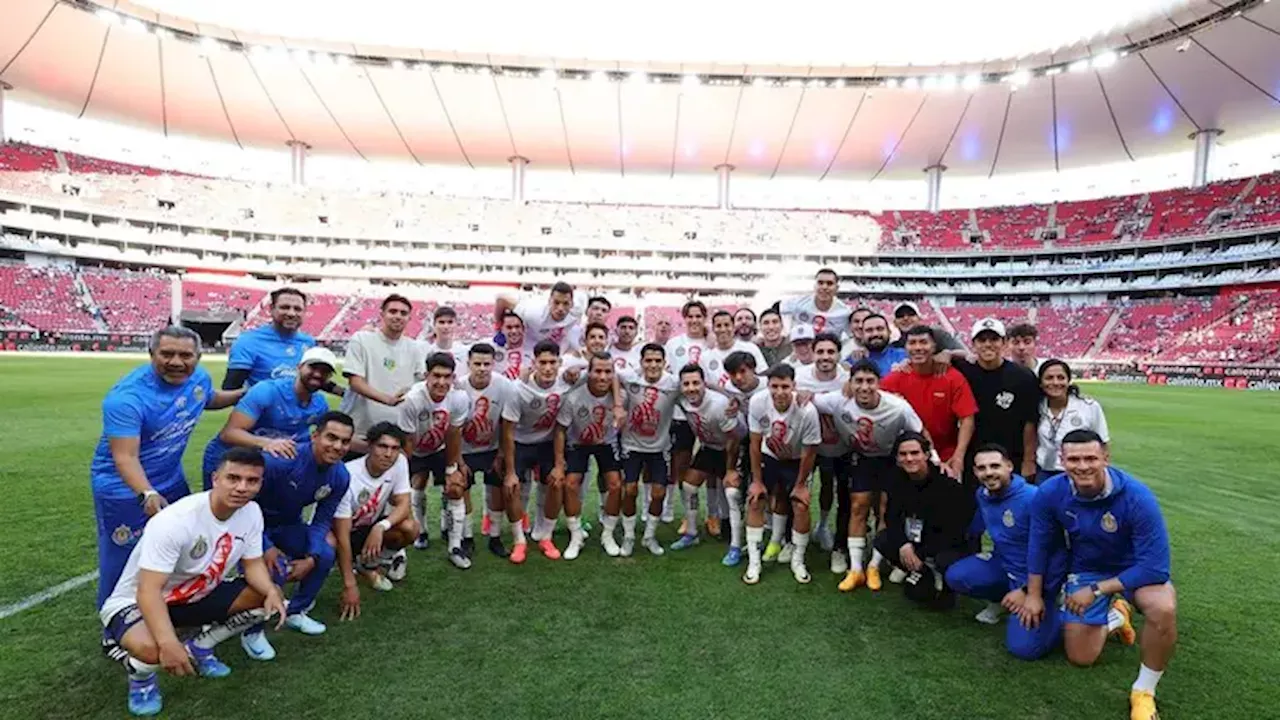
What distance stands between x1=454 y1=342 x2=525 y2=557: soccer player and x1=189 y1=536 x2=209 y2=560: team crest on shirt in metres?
2.32

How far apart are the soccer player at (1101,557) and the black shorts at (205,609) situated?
171 inches

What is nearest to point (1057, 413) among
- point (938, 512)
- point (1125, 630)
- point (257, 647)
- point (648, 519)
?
point (938, 512)

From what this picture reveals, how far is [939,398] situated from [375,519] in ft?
14.2

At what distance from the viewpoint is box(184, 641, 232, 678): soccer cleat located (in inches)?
134

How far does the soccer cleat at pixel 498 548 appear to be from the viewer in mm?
5539

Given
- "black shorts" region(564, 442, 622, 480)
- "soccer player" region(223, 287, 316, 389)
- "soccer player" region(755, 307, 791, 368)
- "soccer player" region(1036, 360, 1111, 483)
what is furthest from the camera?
"soccer player" region(755, 307, 791, 368)

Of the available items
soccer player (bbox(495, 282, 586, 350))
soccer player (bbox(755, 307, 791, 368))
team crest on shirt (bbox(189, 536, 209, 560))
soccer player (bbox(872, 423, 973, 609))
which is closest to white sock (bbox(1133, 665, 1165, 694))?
soccer player (bbox(872, 423, 973, 609))

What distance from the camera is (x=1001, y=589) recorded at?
4219 millimetres

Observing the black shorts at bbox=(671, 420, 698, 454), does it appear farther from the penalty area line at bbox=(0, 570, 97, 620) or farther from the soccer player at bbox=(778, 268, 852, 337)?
the penalty area line at bbox=(0, 570, 97, 620)

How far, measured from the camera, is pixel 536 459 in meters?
5.93

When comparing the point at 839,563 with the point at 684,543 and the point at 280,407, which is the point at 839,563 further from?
the point at 280,407

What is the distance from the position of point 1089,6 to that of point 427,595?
35.9 meters

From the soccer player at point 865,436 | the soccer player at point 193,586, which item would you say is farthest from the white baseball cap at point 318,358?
the soccer player at point 865,436

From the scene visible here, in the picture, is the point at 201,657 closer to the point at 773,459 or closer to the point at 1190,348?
the point at 773,459
